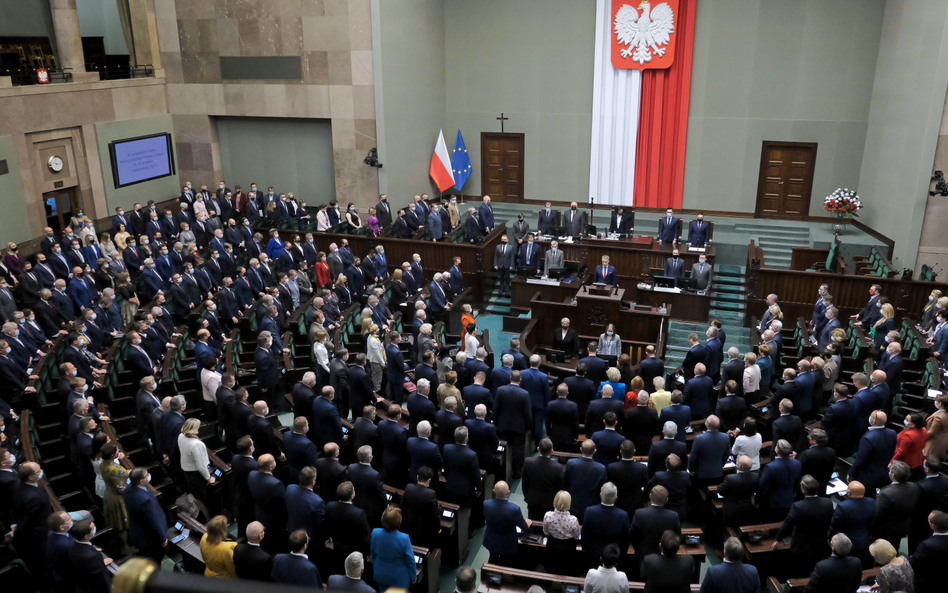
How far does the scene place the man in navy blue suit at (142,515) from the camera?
5895 millimetres

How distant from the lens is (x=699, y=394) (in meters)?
8.55

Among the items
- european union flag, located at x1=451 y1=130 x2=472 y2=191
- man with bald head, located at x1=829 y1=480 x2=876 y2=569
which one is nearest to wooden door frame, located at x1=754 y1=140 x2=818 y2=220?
european union flag, located at x1=451 y1=130 x2=472 y2=191

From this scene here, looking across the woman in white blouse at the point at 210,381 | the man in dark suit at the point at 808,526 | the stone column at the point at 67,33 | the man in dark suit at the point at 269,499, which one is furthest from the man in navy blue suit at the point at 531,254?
the stone column at the point at 67,33

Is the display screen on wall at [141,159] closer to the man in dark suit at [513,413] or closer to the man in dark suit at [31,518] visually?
the man in dark suit at [31,518]

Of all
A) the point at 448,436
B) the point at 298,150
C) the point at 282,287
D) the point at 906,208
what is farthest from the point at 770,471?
the point at 298,150

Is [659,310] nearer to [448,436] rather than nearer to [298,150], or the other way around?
[448,436]

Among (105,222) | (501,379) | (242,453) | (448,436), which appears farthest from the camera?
(105,222)

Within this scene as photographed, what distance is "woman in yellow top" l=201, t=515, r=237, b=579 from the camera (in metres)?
5.15

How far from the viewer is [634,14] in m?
18.9

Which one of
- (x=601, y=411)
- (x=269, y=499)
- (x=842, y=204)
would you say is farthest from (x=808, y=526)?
(x=842, y=204)

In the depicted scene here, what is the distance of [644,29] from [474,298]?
953 cm

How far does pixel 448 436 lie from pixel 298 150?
14747 mm

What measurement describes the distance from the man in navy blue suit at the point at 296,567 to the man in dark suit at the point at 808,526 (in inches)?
154

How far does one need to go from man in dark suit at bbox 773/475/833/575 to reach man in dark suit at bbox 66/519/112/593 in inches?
215
